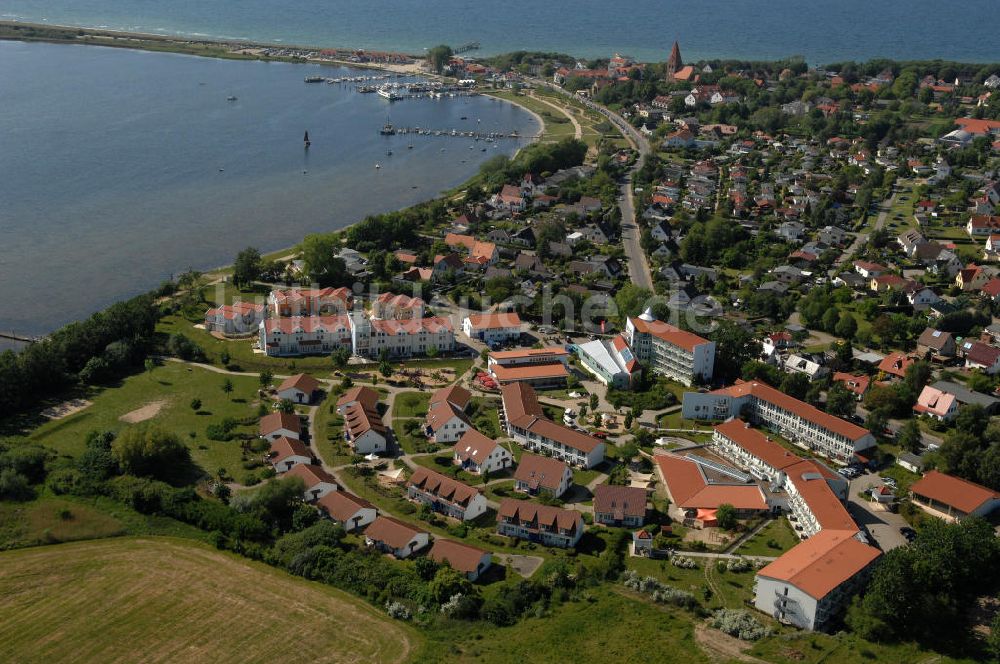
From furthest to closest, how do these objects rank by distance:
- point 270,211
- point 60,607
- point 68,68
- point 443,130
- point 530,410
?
point 68,68 → point 443,130 → point 270,211 → point 530,410 → point 60,607

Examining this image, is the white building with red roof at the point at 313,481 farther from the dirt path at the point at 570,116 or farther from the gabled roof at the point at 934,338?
the dirt path at the point at 570,116

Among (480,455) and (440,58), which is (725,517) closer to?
(480,455)

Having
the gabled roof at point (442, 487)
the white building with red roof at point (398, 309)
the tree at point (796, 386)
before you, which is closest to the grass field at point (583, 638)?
the gabled roof at point (442, 487)

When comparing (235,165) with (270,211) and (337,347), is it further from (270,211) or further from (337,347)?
(337,347)

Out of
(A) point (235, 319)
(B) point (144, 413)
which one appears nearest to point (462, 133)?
(A) point (235, 319)

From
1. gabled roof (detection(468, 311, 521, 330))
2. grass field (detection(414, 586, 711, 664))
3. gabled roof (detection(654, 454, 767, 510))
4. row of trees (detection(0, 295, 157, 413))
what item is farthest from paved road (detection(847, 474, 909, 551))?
row of trees (detection(0, 295, 157, 413))

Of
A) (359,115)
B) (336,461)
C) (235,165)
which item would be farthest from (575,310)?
(359,115)
